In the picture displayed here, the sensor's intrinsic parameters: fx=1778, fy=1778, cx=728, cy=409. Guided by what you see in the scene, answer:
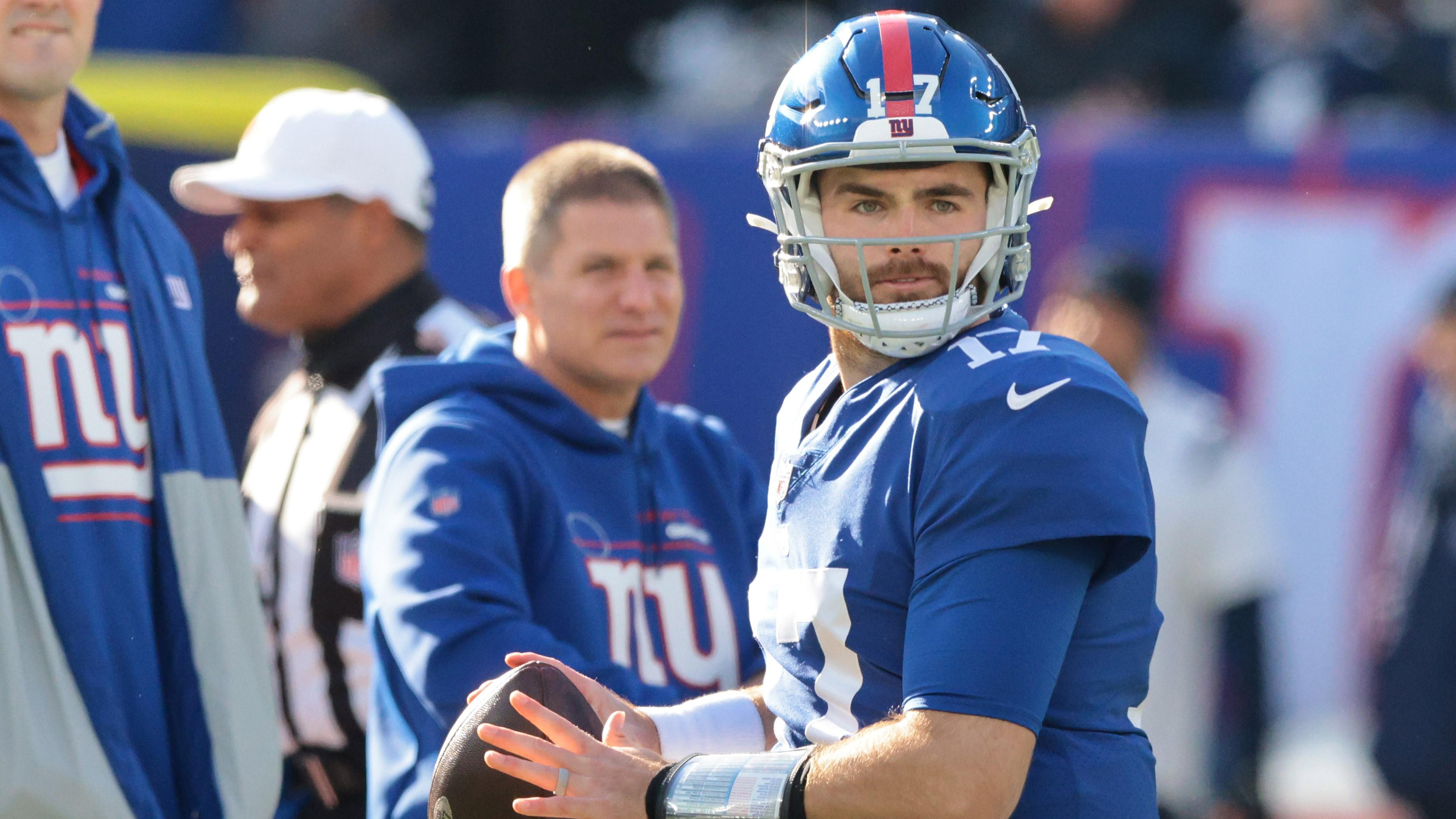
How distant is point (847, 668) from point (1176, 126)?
508 centimetres

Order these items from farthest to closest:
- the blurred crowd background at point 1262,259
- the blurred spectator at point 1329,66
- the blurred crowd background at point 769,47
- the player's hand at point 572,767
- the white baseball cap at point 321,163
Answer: the blurred crowd background at point 769,47 < the blurred spectator at point 1329,66 < the blurred crowd background at point 1262,259 < the white baseball cap at point 321,163 < the player's hand at point 572,767

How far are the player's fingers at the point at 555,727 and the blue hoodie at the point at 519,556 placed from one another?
2.14ft

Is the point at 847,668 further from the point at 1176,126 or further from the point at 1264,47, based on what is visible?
the point at 1264,47

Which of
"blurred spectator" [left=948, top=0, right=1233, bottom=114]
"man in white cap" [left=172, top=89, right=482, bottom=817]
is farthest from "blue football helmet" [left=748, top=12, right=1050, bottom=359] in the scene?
"blurred spectator" [left=948, top=0, right=1233, bottom=114]

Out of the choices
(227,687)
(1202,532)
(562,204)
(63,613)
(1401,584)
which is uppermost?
(562,204)

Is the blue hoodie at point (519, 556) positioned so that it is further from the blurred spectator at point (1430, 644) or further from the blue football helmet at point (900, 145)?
the blurred spectator at point (1430, 644)

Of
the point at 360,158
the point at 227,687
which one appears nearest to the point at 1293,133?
the point at 360,158

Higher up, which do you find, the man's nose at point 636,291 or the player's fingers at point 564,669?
the man's nose at point 636,291

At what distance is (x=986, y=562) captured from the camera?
195 centimetres

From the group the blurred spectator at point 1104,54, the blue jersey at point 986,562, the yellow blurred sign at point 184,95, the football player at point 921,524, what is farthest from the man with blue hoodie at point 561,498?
the blurred spectator at point 1104,54

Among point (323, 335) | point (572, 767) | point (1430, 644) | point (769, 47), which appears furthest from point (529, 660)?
point (769, 47)

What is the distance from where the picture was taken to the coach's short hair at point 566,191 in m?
3.40

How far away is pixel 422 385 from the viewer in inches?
126

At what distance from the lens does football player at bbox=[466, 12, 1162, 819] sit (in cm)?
194
